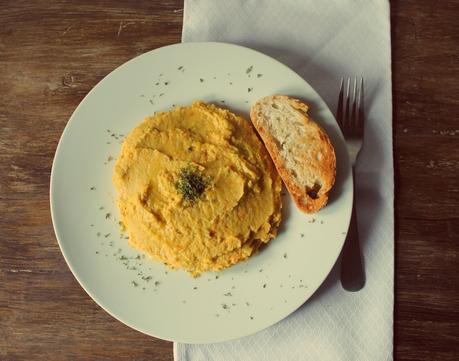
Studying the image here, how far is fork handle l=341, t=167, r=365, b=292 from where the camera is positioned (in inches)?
113

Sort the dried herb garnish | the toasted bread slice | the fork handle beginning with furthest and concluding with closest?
the fork handle
the toasted bread slice
the dried herb garnish

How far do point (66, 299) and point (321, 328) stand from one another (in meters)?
1.47

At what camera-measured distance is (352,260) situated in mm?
2879

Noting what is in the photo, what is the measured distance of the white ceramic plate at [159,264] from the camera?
2721mm

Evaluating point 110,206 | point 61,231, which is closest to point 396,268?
point 110,206

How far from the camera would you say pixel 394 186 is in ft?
9.82

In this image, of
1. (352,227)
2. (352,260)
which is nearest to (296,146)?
(352,227)

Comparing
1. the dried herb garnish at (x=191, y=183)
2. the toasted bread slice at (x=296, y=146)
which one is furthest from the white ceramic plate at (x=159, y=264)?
the dried herb garnish at (x=191, y=183)

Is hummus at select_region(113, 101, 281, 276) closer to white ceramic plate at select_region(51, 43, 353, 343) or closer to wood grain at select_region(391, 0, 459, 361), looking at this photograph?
white ceramic plate at select_region(51, 43, 353, 343)

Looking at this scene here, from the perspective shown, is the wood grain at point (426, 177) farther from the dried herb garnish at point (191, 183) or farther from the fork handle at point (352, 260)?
the dried herb garnish at point (191, 183)

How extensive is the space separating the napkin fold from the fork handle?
0.16 feet

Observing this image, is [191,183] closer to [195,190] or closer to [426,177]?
[195,190]

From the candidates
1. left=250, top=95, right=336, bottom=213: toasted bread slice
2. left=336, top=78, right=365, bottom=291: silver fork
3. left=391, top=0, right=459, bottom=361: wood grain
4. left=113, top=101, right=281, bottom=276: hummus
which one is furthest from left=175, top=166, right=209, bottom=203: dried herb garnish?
left=391, top=0, right=459, bottom=361: wood grain

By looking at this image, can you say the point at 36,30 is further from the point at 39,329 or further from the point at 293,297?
the point at 293,297
